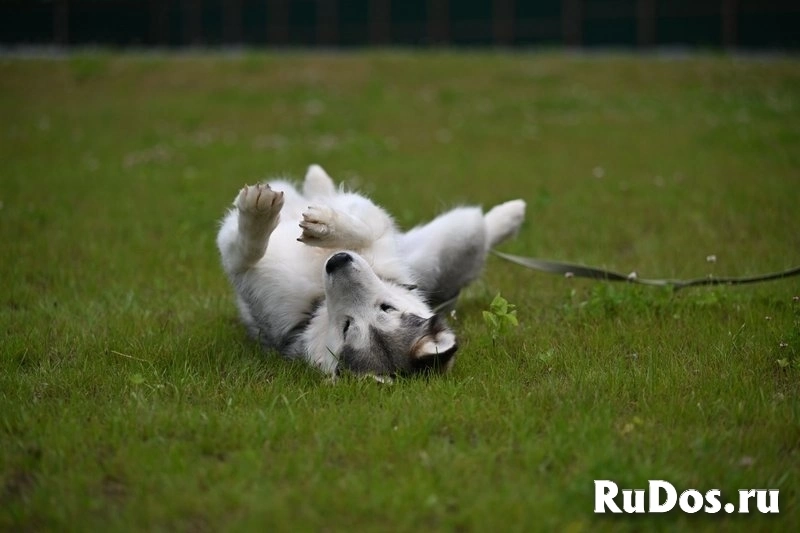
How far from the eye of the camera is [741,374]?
4020 millimetres

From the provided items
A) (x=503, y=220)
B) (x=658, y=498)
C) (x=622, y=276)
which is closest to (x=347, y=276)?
(x=658, y=498)

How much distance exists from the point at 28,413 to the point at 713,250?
205 inches

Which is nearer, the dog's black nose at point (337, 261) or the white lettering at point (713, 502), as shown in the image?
the white lettering at point (713, 502)

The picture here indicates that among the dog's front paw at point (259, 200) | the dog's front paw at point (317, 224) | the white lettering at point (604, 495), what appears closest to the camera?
the white lettering at point (604, 495)

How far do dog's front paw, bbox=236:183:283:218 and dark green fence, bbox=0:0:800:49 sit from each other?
912 inches

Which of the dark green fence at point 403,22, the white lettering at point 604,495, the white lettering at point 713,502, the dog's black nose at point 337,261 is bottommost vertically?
the white lettering at point 713,502

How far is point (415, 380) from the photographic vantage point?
3.95 meters

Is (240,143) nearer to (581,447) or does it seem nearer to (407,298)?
(407,298)

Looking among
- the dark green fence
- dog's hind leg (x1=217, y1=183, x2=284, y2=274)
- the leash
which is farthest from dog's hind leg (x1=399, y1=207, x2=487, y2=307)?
the dark green fence

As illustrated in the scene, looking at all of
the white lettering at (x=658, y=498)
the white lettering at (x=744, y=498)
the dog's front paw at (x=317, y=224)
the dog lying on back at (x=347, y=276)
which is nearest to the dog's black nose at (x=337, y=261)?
the dog lying on back at (x=347, y=276)

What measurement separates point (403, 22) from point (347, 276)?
85.4ft

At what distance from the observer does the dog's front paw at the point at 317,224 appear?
426 centimetres

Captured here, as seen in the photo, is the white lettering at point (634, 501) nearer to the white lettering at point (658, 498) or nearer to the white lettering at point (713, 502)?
the white lettering at point (658, 498)

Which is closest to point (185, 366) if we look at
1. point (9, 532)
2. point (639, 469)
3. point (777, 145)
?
point (9, 532)
